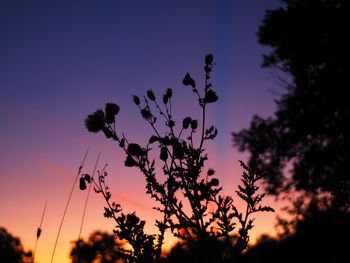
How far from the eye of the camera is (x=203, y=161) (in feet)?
10.2

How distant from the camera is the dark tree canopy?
1076 cm

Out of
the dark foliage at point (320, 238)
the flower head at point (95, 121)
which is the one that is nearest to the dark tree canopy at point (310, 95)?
the dark foliage at point (320, 238)

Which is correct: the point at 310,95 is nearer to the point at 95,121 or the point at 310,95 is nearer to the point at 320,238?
the point at 320,238

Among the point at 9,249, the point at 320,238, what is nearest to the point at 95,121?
the point at 9,249

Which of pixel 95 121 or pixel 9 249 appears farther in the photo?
pixel 9 249

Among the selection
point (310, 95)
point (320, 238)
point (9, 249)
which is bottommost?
point (9, 249)

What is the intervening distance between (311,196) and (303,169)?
1.58m

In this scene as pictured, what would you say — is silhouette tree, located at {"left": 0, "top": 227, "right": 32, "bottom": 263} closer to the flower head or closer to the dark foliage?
the dark foliage

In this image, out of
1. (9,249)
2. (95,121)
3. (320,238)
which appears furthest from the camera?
(320,238)

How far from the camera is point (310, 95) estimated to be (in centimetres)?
1198

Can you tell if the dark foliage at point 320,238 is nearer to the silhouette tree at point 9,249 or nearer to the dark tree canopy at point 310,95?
the dark tree canopy at point 310,95

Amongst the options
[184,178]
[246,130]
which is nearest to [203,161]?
[184,178]

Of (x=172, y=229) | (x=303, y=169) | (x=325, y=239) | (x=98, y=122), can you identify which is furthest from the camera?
(x=303, y=169)

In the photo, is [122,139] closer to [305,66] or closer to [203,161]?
[203,161]
